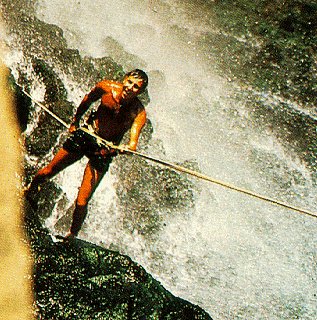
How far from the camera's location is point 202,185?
594cm

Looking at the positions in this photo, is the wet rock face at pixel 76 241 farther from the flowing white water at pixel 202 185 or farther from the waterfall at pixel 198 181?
the flowing white water at pixel 202 185

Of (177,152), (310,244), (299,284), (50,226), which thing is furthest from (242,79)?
(50,226)

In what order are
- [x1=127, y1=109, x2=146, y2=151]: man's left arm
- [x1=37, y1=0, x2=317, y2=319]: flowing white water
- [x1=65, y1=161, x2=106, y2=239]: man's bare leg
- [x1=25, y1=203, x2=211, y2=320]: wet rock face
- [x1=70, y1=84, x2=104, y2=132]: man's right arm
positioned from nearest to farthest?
[x1=25, y1=203, x2=211, y2=320]: wet rock face, [x1=127, y1=109, x2=146, y2=151]: man's left arm, [x1=70, y1=84, x2=104, y2=132]: man's right arm, [x1=65, y1=161, x2=106, y2=239]: man's bare leg, [x1=37, y1=0, x2=317, y2=319]: flowing white water

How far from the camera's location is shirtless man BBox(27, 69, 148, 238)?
3838mm

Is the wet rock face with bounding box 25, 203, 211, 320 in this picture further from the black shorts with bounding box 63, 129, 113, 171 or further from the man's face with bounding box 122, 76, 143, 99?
the man's face with bounding box 122, 76, 143, 99

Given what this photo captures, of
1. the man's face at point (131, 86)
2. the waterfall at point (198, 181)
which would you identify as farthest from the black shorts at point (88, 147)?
the waterfall at point (198, 181)

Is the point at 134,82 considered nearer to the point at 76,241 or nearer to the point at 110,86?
the point at 110,86

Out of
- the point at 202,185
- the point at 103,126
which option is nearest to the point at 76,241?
the point at 103,126

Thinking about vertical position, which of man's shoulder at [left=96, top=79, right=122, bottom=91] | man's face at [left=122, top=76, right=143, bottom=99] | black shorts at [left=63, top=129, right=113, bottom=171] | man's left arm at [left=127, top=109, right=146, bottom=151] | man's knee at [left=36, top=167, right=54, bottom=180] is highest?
man's face at [left=122, top=76, right=143, bottom=99]

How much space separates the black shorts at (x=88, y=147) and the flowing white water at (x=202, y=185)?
1.60m

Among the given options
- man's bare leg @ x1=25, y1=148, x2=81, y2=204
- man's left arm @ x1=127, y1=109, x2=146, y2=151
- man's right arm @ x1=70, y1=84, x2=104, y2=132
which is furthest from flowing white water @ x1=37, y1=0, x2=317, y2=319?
man's left arm @ x1=127, y1=109, x2=146, y2=151

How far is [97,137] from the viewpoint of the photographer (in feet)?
12.8

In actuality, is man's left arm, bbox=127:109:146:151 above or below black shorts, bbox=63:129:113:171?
above

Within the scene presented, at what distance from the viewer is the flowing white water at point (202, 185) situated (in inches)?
212
